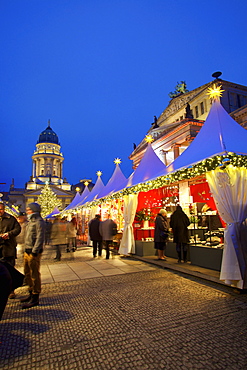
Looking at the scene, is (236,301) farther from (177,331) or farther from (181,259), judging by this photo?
(181,259)

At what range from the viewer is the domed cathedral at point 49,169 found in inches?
3221

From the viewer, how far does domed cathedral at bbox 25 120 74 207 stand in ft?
268

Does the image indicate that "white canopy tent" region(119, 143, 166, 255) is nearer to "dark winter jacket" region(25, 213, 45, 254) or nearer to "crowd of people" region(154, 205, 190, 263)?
"crowd of people" region(154, 205, 190, 263)

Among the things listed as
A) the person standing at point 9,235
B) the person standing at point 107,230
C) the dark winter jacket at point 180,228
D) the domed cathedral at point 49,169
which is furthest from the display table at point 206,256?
the domed cathedral at point 49,169

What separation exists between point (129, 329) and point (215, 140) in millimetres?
4855

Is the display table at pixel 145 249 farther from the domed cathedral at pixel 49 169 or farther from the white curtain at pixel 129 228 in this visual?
the domed cathedral at pixel 49 169

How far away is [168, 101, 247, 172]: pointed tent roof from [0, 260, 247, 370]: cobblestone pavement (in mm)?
3198

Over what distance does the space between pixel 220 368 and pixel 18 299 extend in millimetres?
4244

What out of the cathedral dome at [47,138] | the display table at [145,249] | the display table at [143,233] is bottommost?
the display table at [145,249]

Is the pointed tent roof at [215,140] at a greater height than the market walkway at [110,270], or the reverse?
the pointed tent roof at [215,140]

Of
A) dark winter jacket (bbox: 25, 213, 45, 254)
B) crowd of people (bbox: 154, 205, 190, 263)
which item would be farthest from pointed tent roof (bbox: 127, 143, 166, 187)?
dark winter jacket (bbox: 25, 213, 45, 254)

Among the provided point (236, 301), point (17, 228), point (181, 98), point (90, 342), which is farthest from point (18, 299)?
point (181, 98)

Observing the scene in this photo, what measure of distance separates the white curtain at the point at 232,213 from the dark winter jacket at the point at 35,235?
393 cm

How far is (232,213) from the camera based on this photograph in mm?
5367
